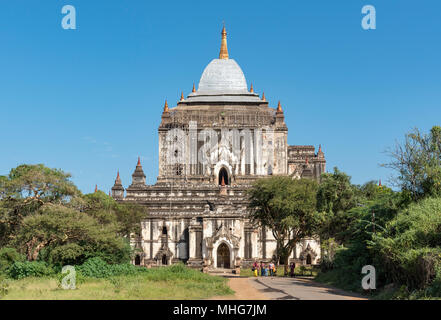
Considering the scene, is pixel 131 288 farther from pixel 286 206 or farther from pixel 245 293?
pixel 286 206

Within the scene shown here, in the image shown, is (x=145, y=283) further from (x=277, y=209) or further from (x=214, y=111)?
(x=214, y=111)

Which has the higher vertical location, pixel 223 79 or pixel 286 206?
pixel 223 79

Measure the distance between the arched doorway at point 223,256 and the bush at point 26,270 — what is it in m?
Answer: 27.9

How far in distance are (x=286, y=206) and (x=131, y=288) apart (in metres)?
24.7

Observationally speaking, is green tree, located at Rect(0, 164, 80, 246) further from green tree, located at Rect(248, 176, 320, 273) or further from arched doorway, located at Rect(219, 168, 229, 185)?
arched doorway, located at Rect(219, 168, 229, 185)

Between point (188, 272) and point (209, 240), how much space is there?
2757cm

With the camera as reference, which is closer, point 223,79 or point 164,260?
point 164,260

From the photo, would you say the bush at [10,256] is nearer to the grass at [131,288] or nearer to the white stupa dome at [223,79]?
the grass at [131,288]

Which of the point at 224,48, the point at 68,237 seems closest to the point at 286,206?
the point at 68,237

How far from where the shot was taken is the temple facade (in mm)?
72688

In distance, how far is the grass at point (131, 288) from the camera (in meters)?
32.4

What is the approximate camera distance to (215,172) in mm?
88375

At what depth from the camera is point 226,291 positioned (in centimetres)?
3544

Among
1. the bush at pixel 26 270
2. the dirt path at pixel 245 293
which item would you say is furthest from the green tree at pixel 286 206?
the bush at pixel 26 270
